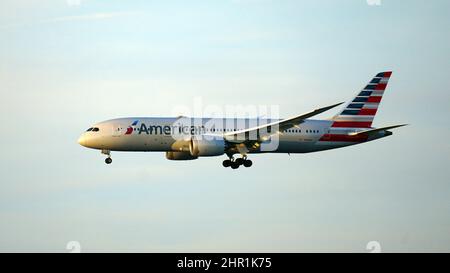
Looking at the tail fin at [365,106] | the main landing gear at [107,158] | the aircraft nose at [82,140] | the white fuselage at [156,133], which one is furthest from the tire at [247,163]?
the aircraft nose at [82,140]

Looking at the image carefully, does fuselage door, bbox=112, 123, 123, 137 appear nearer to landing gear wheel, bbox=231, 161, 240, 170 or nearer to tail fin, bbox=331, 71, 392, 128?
landing gear wheel, bbox=231, 161, 240, 170

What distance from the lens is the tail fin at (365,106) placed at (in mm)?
97438

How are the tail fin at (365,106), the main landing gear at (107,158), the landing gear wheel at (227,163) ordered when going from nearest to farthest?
the main landing gear at (107,158)
the landing gear wheel at (227,163)
the tail fin at (365,106)

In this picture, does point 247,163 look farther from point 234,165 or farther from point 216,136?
point 216,136

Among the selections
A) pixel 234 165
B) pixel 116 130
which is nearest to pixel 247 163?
pixel 234 165

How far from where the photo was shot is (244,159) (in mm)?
92125

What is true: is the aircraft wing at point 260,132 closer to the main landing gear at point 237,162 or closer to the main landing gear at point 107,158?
the main landing gear at point 237,162

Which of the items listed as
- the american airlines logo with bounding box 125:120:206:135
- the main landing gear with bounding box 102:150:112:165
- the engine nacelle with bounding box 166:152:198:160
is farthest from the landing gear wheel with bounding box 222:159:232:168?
the main landing gear with bounding box 102:150:112:165

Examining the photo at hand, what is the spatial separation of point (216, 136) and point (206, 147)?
1683 millimetres
